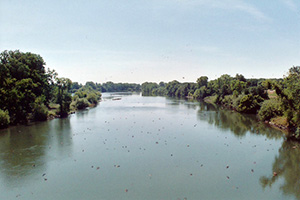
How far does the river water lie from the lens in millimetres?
19109

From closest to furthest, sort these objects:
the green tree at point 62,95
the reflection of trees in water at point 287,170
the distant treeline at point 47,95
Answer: the reflection of trees in water at point 287,170 < the distant treeline at point 47,95 < the green tree at point 62,95

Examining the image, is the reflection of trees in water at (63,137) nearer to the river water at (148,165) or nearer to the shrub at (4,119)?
the river water at (148,165)

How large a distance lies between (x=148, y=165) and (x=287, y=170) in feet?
49.3

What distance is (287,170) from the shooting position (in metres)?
24.0

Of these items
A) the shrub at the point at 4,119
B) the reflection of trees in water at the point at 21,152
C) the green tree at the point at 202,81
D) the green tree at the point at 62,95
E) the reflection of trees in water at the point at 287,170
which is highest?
the green tree at the point at 202,81

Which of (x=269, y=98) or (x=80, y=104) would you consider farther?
(x=80, y=104)

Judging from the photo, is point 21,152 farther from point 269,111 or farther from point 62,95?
point 269,111

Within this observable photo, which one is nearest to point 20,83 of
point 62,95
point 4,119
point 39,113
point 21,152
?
point 39,113

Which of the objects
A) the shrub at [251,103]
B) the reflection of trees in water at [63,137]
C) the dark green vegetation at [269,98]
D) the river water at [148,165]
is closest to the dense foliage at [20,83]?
the river water at [148,165]

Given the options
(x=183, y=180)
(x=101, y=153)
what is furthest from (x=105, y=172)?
(x=183, y=180)

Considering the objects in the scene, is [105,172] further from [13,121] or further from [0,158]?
[13,121]

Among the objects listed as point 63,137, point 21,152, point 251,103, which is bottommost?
point 21,152

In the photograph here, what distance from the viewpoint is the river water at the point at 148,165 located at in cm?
1911

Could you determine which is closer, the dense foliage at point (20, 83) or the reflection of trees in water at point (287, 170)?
the reflection of trees in water at point (287, 170)
